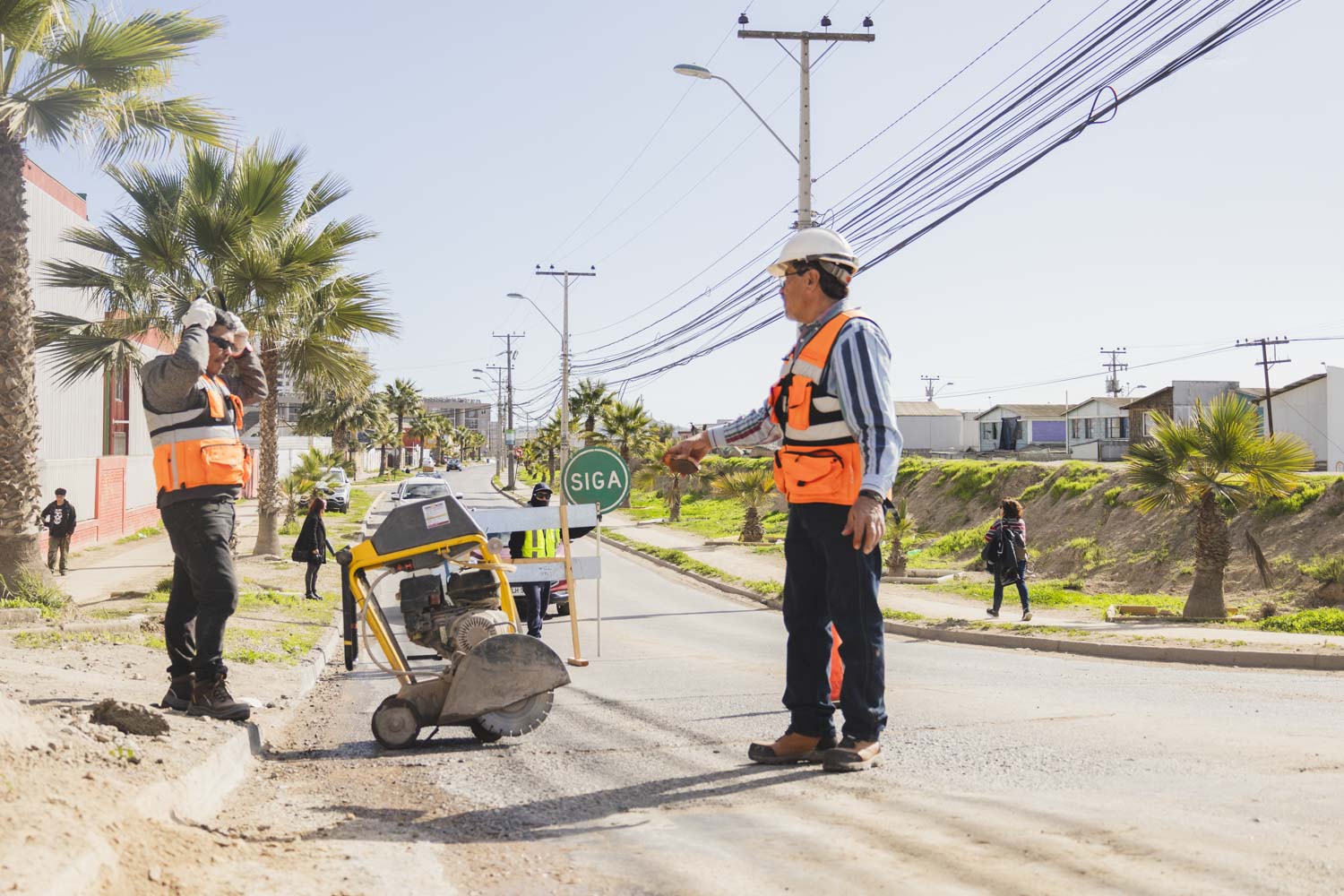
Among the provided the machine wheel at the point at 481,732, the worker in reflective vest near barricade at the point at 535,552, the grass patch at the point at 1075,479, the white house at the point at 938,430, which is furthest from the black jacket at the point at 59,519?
the white house at the point at 938,430

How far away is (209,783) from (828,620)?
266cm

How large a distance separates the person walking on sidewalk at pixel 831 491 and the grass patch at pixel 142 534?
88.1ft

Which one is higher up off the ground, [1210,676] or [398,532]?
[398,532]

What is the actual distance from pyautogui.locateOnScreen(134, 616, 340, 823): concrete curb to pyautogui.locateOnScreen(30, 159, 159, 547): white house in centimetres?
1910

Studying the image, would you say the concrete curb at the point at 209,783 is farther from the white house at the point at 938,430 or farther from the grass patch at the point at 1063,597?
the white house at the point at 938,430

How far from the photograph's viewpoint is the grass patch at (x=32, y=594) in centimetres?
1120

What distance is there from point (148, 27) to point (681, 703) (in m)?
9.66

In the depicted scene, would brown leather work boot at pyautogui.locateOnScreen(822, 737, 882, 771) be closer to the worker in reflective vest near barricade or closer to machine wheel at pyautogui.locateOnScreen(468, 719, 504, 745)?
machine wheel at pyautogui.locateOnScreen(468, 719, 504, 745)

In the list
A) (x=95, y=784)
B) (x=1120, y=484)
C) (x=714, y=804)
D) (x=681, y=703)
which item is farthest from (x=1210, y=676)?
(x=1120, y=484)

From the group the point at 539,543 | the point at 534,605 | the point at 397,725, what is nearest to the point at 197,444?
the point at 397,725

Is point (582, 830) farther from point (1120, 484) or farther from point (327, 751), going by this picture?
point (1120, 484)

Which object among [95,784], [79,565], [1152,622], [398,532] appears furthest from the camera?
[79,565]

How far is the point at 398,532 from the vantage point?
621 cm

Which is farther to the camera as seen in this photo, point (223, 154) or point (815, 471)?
point (223, 154)
